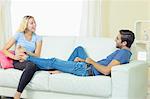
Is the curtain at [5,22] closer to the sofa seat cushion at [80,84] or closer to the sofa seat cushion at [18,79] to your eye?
the sofa seat cushion at [18,79]

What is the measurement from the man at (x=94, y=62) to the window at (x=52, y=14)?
3.92 ft

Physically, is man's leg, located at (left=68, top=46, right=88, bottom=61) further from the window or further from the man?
Answer: the window

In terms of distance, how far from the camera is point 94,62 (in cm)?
319

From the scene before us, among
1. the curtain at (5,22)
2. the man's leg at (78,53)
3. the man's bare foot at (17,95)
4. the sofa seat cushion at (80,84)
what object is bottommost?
the man's bare foot at (17,95)

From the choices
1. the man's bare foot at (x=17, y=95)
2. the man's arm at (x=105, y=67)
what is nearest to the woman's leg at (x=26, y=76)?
the man's bare foot at (x=17, y=95)

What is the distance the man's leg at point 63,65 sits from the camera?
3263 millimetres

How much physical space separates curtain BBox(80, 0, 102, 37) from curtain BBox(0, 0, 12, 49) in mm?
1291

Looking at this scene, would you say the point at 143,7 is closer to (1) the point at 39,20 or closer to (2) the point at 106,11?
(2) the point at 106,11

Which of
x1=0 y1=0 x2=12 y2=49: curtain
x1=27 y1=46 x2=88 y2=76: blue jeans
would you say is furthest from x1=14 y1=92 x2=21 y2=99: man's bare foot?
x1=0 y1=0 x2=12 y2=49: curtain

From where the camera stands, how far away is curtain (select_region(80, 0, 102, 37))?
4387mm

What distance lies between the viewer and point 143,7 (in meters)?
4.38

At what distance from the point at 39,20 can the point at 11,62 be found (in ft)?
4.63

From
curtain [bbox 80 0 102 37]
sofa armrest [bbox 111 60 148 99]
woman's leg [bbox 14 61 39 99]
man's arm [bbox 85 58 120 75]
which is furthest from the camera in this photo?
curtain [bbox 80 0 102 37]

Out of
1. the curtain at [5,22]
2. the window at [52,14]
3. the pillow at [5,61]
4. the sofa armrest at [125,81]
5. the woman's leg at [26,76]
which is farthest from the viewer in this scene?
the curtain at [5,22]
